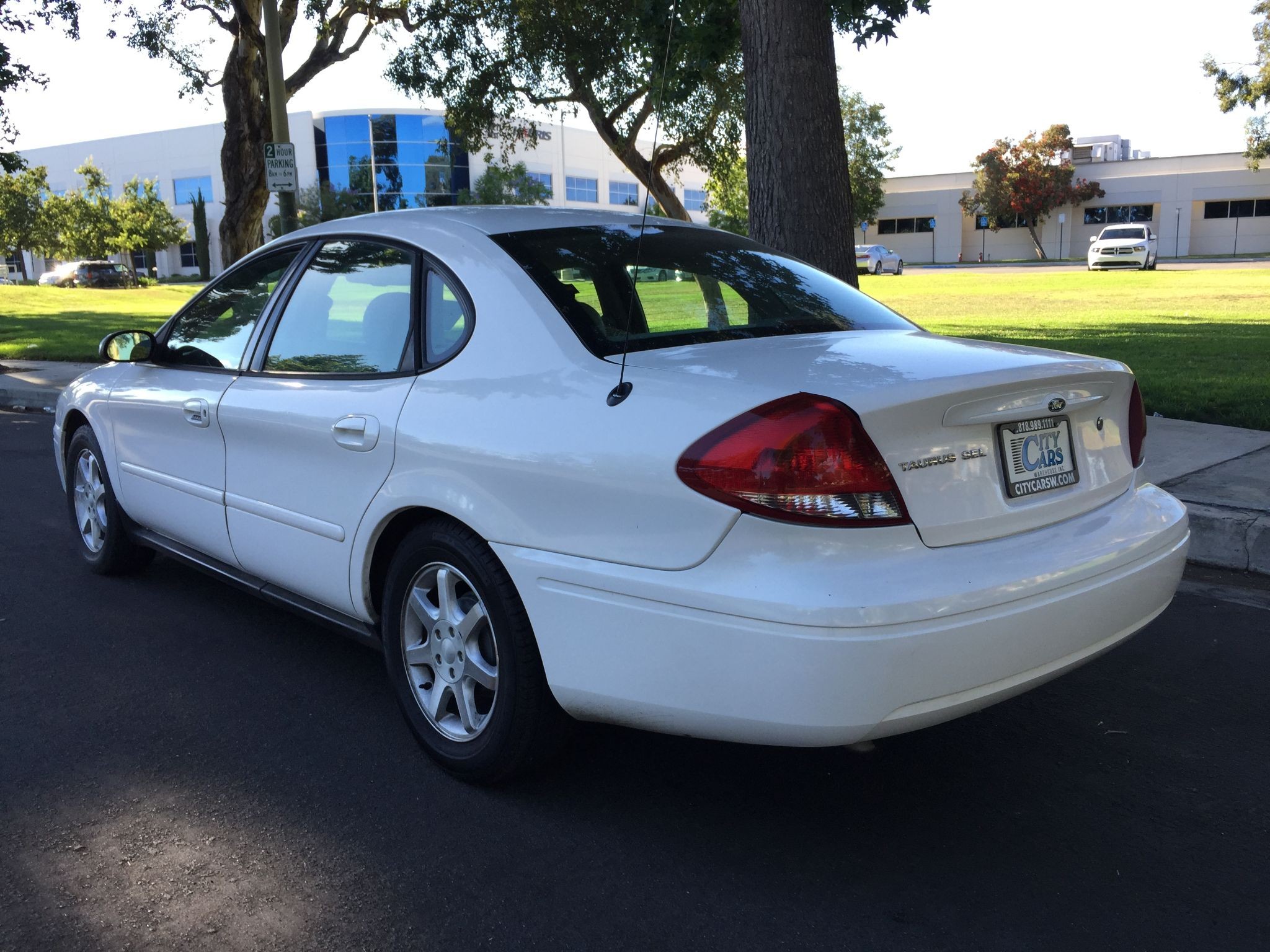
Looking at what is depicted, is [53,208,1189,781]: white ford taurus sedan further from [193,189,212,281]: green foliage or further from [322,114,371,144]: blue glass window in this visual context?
[193,189,212,281]: green foliage

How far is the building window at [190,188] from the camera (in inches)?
3036

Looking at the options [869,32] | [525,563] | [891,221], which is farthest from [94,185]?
[525,563]

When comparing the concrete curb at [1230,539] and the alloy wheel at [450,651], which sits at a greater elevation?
the alloy wheel at [450,651]

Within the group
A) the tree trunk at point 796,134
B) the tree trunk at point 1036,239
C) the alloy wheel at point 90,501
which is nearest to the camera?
the alloy wheel at point 90,501

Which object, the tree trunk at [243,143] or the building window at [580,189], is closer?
the tree trunk at [243,143]

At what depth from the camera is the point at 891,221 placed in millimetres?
72438

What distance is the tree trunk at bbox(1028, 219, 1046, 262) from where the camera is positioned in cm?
6494

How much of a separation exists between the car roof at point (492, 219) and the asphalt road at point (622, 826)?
1.59 m

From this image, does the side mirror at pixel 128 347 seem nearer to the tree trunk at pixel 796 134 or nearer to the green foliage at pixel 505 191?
the tree trunk at pixel 796 134

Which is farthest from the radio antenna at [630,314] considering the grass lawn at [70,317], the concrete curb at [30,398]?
the grass lawn at [70,317]

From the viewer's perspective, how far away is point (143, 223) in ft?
221

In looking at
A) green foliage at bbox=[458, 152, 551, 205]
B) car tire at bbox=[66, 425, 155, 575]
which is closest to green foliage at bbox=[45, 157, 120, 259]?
green foliage at bbox=[458, 152, 551, 205]

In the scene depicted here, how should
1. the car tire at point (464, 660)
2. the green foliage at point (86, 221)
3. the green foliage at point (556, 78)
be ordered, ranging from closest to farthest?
the car tire at point (464, 660)
the green foliage at point (556, 78)
the green foliage at point (86, 221)

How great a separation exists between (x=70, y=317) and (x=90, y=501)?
80.6 feet
